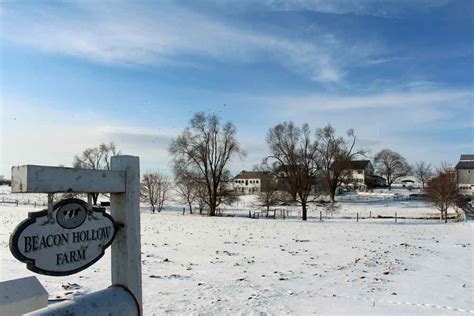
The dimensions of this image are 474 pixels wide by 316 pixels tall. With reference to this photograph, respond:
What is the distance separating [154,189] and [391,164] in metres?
71.7

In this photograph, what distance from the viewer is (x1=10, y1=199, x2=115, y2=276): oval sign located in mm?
2531

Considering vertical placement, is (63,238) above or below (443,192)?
above

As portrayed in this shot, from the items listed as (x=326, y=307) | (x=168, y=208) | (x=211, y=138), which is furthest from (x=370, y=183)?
(x=326, y=307)

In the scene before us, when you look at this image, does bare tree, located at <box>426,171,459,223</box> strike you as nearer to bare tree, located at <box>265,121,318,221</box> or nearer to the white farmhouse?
bare tree, located at <box>265,121,318,221</box>

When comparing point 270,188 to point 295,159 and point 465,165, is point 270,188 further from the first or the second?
point 465,165

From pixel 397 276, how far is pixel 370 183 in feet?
330

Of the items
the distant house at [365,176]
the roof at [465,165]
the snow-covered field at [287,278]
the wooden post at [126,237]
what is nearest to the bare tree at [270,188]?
the snow-covered field at [287,278]

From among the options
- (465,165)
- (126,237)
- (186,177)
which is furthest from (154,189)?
(465,165)

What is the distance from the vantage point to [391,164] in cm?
10688

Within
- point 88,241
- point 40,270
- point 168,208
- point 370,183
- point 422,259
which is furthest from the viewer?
point 370,183

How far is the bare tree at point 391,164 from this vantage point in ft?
349

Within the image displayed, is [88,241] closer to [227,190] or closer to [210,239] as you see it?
[210,239]

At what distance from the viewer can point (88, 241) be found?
2957 mm

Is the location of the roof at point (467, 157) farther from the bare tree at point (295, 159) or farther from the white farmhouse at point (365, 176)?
the bare tree at point (295, 159)
